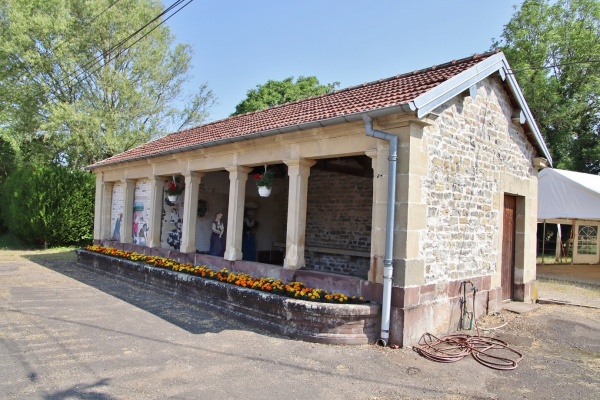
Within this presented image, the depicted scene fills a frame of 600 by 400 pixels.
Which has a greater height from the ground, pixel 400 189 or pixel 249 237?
pixel 400 189

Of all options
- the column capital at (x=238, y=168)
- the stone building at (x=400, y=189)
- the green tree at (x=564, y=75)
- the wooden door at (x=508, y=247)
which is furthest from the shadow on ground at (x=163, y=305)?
the green tree at (x=564, y=75)

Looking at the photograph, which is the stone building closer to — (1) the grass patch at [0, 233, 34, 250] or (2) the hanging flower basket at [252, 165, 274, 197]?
(2) the hanging flower basket at [252, 165, 274, 197]

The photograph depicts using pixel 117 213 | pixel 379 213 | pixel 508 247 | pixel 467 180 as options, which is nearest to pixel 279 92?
pixel 117 213

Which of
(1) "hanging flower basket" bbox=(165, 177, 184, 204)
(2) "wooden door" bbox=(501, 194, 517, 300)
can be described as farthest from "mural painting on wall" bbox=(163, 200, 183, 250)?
(2) "wooden door" bbox=(501, 194, 517, 300)

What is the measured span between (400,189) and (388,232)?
2.03 ft

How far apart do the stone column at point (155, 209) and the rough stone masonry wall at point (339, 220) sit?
4.06 m

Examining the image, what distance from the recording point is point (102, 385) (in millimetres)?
4180

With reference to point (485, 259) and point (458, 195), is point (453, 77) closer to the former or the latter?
point (458, 195)

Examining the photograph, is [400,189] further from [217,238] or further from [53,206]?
[53,206]

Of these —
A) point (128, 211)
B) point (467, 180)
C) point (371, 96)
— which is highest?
point (371, 96)

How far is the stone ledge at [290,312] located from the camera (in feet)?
19.1

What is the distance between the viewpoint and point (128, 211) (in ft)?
41.5

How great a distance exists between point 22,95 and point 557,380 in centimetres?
2181

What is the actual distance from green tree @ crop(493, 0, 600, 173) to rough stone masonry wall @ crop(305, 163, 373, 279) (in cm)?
1282
